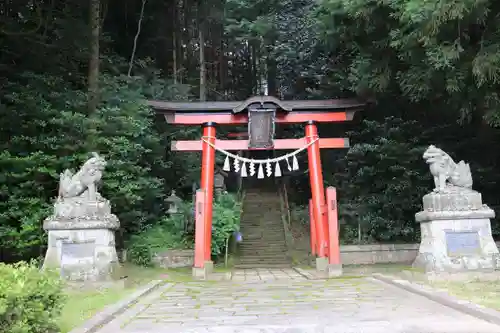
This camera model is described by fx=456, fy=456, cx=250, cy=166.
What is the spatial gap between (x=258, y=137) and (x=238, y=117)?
35.2 inches

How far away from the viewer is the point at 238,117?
12.7m

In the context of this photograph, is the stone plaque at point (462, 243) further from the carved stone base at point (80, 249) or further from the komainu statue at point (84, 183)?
the komainu statue at point (84, 183)

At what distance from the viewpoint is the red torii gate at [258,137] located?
11.7m

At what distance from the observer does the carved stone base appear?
29.3ft

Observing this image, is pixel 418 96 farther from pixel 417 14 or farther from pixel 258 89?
pixel 258 89

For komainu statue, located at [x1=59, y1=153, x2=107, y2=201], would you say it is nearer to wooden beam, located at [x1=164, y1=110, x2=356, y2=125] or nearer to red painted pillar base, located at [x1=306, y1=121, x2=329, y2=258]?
wooden beam, located at [x1=164, y1=110, x2=356, y2=125]

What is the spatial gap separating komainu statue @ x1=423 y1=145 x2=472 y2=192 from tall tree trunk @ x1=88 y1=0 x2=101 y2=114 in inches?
348

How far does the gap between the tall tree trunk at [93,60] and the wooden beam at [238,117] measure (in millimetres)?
2064

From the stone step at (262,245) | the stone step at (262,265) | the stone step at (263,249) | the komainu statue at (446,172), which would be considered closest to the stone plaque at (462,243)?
the komainu statue at (446,172)

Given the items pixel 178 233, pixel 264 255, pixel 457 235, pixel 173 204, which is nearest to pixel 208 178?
pixel 178 233

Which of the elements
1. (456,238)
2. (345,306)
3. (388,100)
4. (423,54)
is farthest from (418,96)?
(345,306)

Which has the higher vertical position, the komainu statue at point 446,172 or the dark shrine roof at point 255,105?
the dark shrine roof at point 255,105

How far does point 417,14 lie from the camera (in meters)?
8.35

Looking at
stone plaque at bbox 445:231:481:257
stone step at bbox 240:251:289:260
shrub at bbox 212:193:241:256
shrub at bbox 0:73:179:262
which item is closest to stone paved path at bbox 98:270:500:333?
stone plaque at bbox 445:231:481:257
